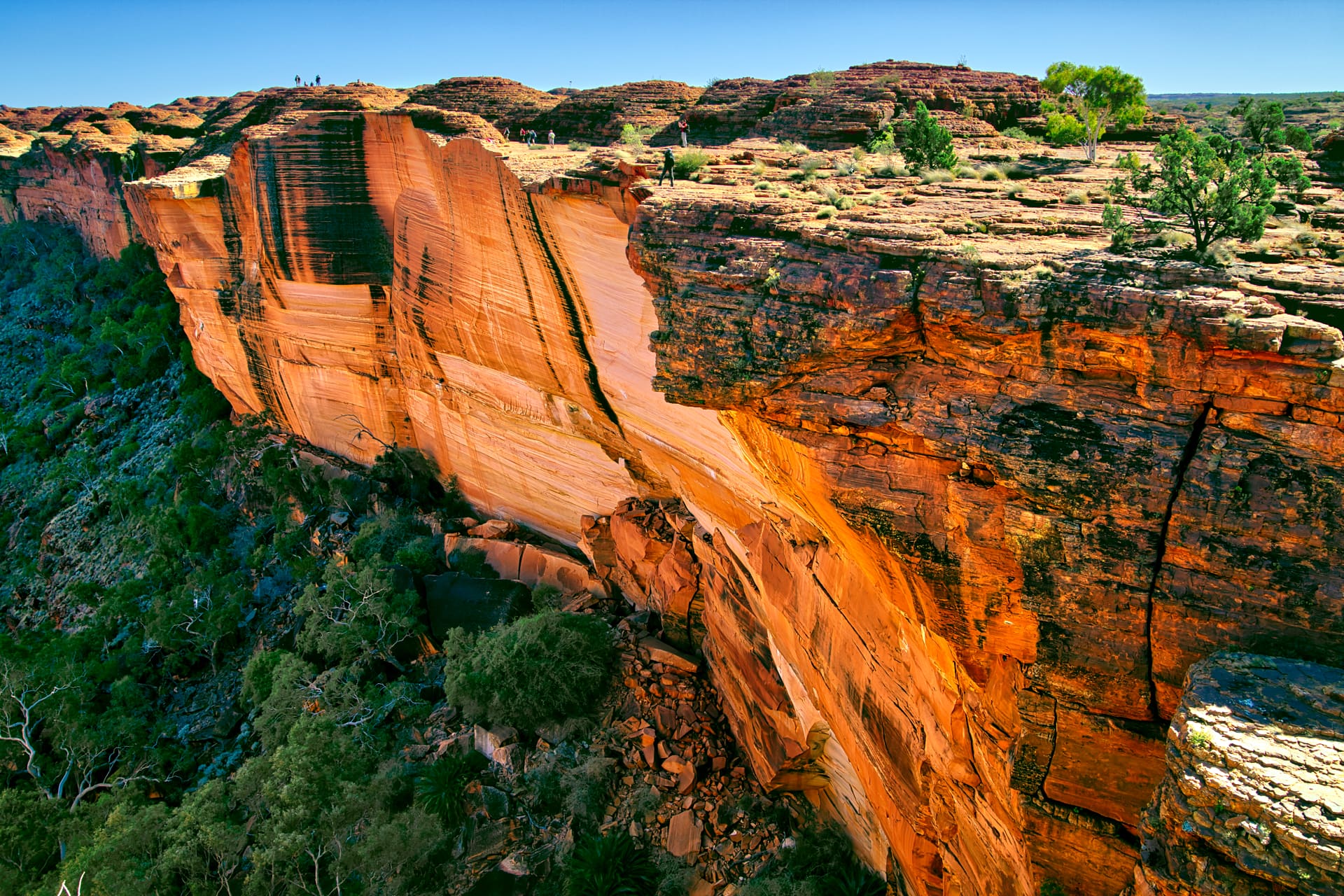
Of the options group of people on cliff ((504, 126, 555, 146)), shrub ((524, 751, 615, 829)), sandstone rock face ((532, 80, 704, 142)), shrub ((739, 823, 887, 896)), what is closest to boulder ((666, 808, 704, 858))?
shrub ((739, 823, 887, 896))

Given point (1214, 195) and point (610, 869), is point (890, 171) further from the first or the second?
point (610, 869)

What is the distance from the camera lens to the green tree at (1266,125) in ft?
44.9

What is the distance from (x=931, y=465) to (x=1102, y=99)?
15.1 meters

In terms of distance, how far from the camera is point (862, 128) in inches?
776

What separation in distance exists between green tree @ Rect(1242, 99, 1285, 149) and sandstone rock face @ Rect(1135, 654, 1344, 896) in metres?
11.6

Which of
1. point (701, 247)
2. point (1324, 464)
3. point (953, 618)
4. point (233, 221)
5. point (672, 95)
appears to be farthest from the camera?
point (672, 95)

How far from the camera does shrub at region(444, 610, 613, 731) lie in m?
14.4

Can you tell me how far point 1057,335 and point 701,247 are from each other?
15.4ft

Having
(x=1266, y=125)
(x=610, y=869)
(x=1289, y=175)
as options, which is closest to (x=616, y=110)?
(x=1266, y=125)

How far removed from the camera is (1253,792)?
5250mm

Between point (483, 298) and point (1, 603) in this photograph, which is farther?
point (1, 603)

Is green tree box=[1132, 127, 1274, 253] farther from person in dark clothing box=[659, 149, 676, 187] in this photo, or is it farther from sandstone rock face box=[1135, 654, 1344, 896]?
person in dark clothing box=[659, 149, 676, 187]

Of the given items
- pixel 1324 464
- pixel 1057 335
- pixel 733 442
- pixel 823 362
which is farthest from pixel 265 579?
pixel 1324 464

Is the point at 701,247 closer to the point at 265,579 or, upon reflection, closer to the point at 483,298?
the point at 483,298
